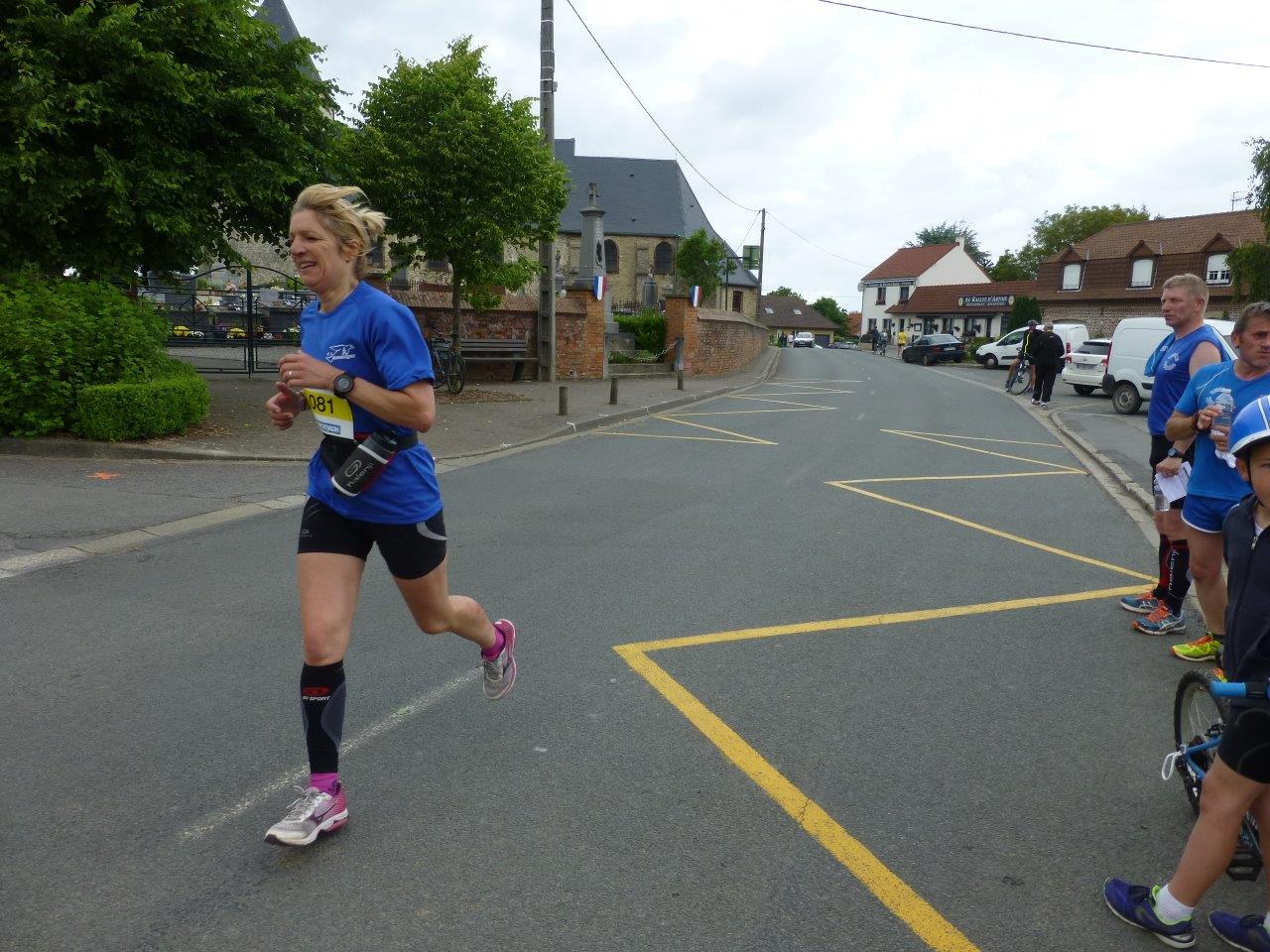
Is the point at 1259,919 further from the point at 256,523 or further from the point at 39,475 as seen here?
the point at 39,475

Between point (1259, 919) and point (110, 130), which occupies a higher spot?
point (110, 130)

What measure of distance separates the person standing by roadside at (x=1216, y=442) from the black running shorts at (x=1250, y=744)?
5.33 feet

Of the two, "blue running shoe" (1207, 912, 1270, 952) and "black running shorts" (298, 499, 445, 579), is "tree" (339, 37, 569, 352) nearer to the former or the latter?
"black running shorts" (298, 499, 445, 579)

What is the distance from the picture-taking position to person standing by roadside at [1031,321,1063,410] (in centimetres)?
2136

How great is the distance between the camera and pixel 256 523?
7355 mm

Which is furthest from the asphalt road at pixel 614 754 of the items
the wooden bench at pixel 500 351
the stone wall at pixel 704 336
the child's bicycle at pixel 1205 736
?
the stone wall at pixel 704 336

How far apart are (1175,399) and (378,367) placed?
4.30 meters

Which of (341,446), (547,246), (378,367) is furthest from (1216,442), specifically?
(547,246)

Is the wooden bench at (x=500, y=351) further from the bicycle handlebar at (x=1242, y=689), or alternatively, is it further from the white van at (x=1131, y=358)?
the bicycle handlebar at (x=1242, y=689)

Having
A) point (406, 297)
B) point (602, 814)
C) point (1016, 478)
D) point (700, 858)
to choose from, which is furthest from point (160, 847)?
point (406, 297)

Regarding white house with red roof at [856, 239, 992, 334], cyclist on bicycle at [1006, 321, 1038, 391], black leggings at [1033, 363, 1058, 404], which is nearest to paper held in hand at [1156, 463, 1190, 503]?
black leggings at [1033, 363, 1058, 404]

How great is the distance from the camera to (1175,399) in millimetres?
5047

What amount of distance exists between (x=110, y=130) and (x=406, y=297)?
26.5ft

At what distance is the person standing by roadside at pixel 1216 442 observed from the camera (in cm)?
390
